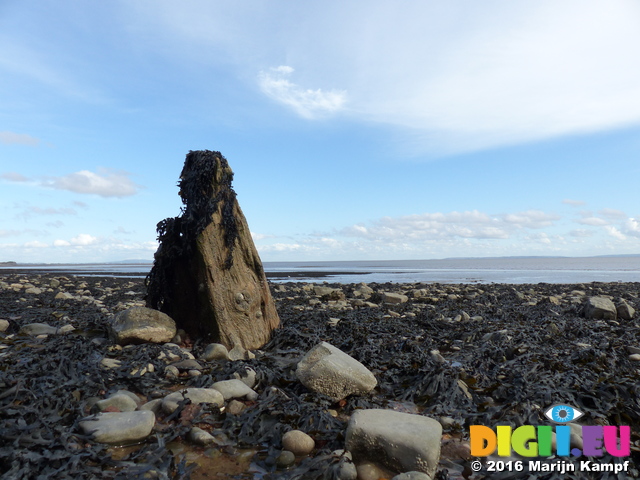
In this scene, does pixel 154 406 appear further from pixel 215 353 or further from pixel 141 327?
pixel 141 327

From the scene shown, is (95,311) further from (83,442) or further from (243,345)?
(83,442)

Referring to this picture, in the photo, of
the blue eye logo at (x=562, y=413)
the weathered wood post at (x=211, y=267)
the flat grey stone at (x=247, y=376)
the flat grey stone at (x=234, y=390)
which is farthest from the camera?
the weathered wood post at (x=211, y=267)

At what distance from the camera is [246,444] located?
283 centimetres

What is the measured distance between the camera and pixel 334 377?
3627 millimetres

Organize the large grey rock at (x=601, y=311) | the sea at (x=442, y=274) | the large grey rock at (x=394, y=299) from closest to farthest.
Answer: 1. the large grey rock at (x=601, y=311)
2. the large grey rock at (x=394, y=299)
3. the sea at (x=442, y=274)

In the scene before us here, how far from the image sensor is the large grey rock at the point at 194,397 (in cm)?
318

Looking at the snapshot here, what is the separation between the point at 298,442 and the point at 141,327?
10.3 ft

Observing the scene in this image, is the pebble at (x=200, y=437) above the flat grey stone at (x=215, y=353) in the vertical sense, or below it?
below

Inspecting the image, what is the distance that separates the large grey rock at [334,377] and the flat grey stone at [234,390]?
0.46 m

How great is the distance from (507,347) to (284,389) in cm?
326

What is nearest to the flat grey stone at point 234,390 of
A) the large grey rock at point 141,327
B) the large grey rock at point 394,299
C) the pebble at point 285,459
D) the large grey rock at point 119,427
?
the large grey rock at point 119,427

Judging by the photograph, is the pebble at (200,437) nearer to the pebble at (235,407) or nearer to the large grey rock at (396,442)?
the pebble at (235,407)

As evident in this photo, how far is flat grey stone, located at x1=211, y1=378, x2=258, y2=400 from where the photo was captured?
3.55m

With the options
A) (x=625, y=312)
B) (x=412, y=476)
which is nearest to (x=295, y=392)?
Result: (x=412, y=476)
